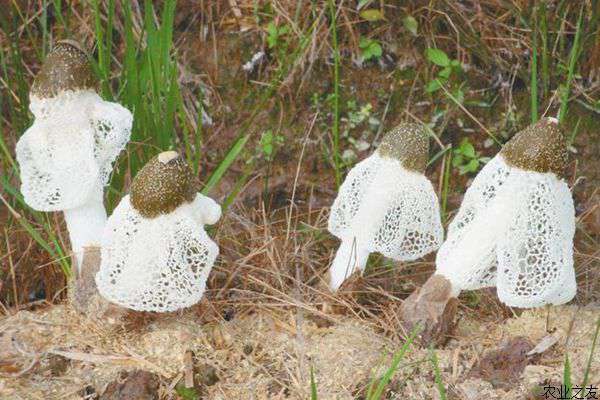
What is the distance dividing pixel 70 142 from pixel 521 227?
5.14 ft

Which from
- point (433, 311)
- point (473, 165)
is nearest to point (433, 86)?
point (473, 165)

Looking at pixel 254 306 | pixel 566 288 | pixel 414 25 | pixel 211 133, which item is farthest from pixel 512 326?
pixel 211 133

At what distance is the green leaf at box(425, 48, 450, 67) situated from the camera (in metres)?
3.80

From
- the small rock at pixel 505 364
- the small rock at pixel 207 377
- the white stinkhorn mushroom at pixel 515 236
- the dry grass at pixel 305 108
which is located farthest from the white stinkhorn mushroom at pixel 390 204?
the small rock at pixel 207 377

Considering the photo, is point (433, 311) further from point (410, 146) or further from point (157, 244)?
point (157, 244)

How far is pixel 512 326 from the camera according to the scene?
2947mm

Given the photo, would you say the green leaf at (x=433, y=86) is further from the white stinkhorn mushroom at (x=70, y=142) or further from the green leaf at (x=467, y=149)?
the white stinkhorn mushroom at (x=70, y=142)

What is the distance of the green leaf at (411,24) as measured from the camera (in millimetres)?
3825

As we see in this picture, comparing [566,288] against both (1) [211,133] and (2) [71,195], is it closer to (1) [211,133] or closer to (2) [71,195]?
(2) [71,195]

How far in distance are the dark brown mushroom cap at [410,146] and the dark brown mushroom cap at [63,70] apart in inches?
42.5

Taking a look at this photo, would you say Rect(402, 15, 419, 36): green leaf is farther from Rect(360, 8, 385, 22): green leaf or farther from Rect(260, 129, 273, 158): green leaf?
Rect(260, 129, 273, 158): green leaf

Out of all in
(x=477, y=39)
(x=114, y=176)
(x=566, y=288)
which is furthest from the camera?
(x=477, y=39)

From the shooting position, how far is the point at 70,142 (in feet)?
8.75

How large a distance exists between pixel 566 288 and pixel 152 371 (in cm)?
147
